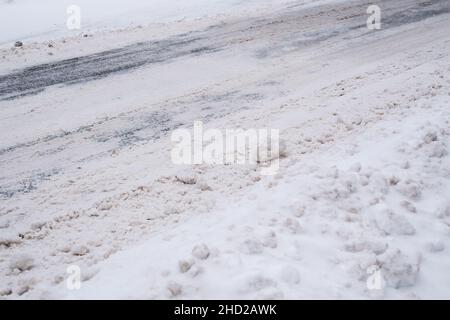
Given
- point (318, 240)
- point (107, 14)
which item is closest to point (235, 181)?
point (318, 240)

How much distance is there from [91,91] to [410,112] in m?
5.33

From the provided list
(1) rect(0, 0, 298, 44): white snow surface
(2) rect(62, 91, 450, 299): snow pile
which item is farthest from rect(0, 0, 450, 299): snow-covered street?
(1) rect(0, 0, 298, 44): white snow surface

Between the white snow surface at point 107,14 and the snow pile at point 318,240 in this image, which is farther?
the white snow surface at point 107,14

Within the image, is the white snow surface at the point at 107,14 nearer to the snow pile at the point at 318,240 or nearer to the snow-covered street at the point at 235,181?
the snow-covered street at the point at 235,181

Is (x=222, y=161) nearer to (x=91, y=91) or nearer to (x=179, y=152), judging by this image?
(x=179, y=152)

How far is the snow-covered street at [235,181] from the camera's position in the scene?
297 centimetres

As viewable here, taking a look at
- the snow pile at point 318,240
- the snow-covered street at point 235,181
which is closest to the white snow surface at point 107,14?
the snow-covered street at point 235,181

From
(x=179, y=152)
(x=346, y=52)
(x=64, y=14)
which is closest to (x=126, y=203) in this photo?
(x=179, y=152)

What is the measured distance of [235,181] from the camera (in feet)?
14.0

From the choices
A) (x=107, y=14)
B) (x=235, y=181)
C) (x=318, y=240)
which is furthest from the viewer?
(x=107, y=14)

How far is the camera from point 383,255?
3.01m

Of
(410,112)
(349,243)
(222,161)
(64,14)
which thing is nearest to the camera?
(349,243)

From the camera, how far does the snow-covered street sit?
297 centimetres

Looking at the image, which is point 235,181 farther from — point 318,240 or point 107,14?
point 107,14
